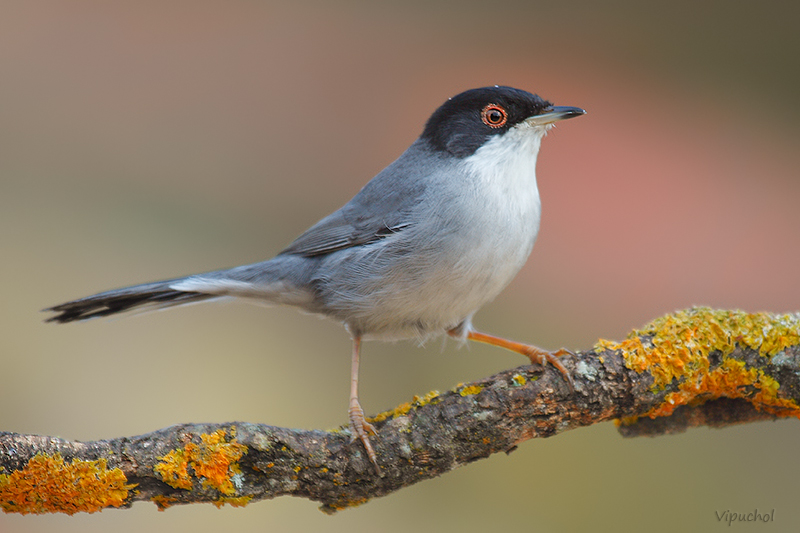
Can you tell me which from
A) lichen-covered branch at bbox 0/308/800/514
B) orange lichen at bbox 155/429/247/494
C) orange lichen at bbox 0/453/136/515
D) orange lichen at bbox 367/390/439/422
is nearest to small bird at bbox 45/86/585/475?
orange lichen at bbox 367/390/439/422

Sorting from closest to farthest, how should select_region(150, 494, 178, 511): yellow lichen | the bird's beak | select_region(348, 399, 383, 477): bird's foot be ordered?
select_region(150, 494, 178, 511): yellow lichen, select_region(348, 399, 383, 477): bird's foot, the bird's beak

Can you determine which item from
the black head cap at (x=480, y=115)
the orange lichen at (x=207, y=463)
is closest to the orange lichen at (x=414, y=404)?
the orange lichen at (x=207, y=463)

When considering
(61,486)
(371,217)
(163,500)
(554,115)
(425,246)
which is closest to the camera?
(61,486)

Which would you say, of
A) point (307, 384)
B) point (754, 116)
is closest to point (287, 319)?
point (307, 384)

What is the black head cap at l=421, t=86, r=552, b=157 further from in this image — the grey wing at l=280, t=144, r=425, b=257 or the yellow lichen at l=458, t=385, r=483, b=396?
the yellow lichen at l=458, t=385, r=483, b=396

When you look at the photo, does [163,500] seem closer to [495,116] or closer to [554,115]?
[495,116]

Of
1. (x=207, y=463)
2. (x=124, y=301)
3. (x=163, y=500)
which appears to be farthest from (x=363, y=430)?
(x=124, y=301)

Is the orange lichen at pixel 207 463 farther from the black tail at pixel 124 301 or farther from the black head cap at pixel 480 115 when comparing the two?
the black head cap at pixel 480 115

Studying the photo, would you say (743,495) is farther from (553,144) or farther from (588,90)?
(588,90)
